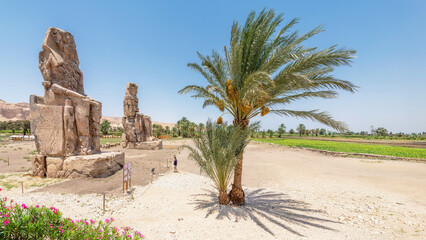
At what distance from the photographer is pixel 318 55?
511cm

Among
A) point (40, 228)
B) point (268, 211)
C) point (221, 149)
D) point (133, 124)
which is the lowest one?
point (268, 211)

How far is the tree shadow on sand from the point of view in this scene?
534cm

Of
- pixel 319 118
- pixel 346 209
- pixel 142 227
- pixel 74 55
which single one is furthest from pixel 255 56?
pixel 74 55

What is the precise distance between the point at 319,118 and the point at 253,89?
2.76 metres

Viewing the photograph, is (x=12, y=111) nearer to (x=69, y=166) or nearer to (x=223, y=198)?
(x=69, y=166)

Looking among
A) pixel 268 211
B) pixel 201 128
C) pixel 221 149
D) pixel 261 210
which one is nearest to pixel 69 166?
pixel 201 128

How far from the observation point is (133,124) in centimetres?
2489

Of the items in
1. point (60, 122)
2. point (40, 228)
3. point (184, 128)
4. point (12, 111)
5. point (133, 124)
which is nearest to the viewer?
point (40, 228)

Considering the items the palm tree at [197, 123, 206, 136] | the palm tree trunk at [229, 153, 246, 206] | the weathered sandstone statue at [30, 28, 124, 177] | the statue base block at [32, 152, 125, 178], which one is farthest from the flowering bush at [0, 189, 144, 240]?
the weathered sandstone statue at [30, 28, 124, 177]

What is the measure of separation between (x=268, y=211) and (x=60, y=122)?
1121cm

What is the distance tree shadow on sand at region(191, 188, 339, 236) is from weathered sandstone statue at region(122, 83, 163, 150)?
19.4 m

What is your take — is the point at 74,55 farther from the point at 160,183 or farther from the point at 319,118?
the point at 319,118

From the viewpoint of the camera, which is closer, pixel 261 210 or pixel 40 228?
pixel 40 228

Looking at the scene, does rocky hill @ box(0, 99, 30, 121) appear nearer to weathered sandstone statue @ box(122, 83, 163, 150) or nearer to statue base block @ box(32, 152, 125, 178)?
weathered sandstone statue @ box(122, 83, 163, 150)
